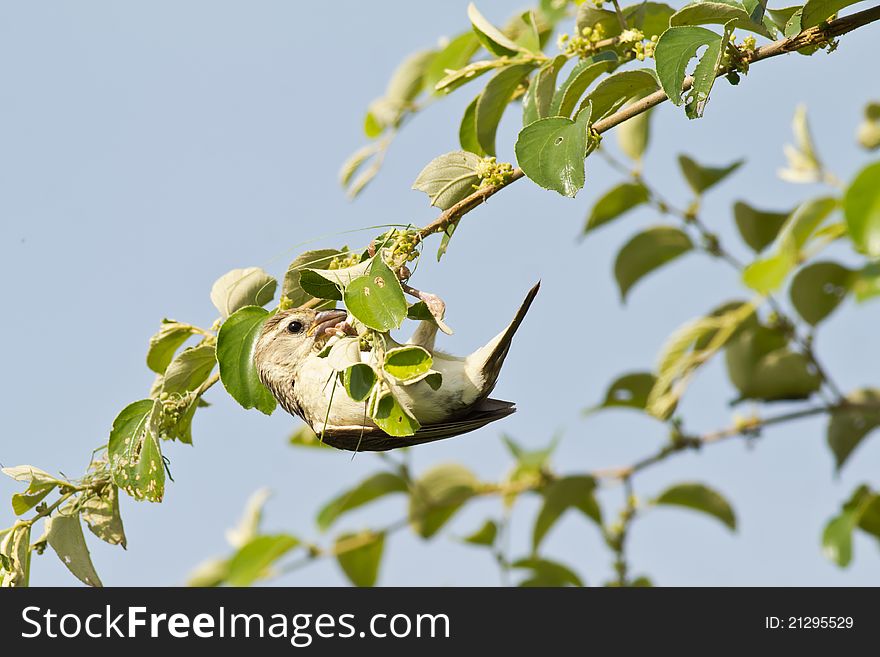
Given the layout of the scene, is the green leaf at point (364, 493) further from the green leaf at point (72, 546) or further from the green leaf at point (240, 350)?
the green leaf at point (240, 350)

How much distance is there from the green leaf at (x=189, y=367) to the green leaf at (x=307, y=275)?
245mm

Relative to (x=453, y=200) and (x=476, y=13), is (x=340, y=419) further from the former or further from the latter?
(x=476, y=13)

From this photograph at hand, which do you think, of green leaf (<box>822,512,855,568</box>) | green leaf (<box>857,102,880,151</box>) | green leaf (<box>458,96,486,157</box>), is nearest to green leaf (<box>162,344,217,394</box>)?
green leaf (<box>458,96,486,157</box>)

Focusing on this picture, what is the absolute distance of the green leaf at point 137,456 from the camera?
6.48 ft

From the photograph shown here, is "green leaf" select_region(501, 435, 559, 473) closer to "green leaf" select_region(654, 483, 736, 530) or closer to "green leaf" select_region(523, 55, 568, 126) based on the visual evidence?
"green leaf" select_region(654, 483, 736, 530)

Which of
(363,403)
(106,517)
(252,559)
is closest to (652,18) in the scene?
(363,403)

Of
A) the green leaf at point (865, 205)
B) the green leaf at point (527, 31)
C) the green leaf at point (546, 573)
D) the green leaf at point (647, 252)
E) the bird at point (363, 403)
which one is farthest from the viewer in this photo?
the green leaf at point (546, 573)

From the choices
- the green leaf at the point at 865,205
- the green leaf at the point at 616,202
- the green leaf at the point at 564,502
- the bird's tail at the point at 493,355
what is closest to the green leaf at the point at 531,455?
the green leaf at the point at 564,502

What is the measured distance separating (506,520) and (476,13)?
6.46ft

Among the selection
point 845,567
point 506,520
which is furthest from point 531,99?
point 506,520

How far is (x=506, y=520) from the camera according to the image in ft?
12.1

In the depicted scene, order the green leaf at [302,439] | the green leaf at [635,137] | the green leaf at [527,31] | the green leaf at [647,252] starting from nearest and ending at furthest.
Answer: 1. the green leaf at [527,31]
2. the green leaf at [635,137]
3. the green leaf at [647,252]
4. the green leaf at [302,439]

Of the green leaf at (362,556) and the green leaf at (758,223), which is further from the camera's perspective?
the green leaf at (362,556)

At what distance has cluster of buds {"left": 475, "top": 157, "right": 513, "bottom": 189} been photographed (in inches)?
68.8
